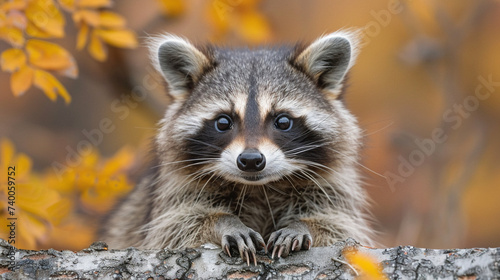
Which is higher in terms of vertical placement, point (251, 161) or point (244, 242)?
point (251, 161)

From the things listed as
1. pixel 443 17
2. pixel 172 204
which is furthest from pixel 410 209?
pixel 172 204

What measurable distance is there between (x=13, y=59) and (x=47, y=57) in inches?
12.5

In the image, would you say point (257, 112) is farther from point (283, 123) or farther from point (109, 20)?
point (109, 20)

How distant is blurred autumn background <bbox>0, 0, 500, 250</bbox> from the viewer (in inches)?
316

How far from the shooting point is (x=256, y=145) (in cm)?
525

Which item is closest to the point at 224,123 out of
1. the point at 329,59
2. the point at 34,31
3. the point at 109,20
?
the point at 329,59

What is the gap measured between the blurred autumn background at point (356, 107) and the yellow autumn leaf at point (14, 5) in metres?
0.40

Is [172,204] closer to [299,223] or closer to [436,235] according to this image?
[299,223]

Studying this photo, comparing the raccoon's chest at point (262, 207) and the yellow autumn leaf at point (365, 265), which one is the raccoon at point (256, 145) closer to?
the raccoon's chest at point (262, 207)

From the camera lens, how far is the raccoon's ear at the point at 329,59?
610cm

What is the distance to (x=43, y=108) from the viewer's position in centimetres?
1191

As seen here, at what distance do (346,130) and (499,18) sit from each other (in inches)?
210

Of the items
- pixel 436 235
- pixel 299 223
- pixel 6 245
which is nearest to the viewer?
pixel 6 245

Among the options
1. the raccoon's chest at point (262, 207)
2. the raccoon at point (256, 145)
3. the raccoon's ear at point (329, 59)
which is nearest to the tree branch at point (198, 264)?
the raccoon at point (256, 145)
